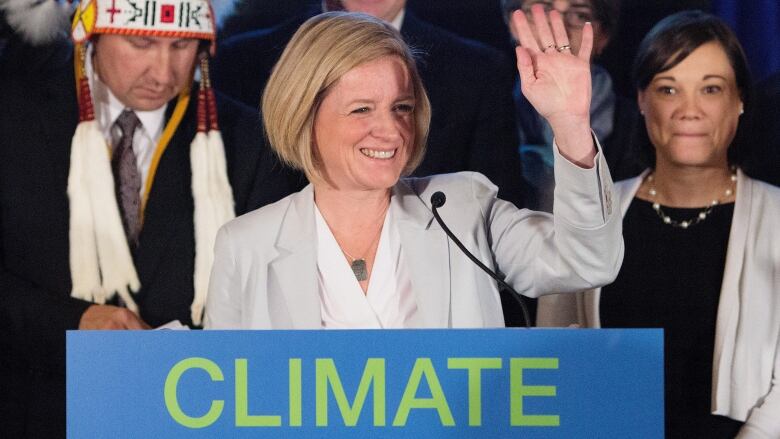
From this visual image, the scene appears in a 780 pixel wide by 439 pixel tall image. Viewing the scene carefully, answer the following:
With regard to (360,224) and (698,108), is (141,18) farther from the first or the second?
(698,108)

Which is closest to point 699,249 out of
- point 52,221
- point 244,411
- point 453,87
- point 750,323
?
point 750,323

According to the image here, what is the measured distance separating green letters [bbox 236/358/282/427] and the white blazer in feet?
1.88

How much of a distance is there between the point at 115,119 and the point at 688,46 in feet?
5.83

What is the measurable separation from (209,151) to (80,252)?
0.51 metres

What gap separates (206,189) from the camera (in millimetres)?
3111

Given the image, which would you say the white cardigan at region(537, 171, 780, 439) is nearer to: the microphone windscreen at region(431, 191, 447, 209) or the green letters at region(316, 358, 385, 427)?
the microphone windscreen at region(431, 191, 447, 209)

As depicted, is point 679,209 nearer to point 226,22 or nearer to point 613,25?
point 613,25

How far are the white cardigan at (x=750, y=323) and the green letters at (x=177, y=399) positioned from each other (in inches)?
68.1

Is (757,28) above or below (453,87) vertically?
above

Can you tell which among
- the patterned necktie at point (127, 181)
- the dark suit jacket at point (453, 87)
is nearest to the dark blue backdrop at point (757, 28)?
the dark suit jacket at point (453, 87)

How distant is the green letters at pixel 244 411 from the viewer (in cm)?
162

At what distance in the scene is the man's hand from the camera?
3.05 m

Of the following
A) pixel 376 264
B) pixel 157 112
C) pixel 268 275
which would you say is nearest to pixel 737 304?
pixel 376 264

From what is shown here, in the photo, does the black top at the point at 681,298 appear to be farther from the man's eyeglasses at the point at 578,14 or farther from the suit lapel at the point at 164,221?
the suit lapel at the point at 164,221
